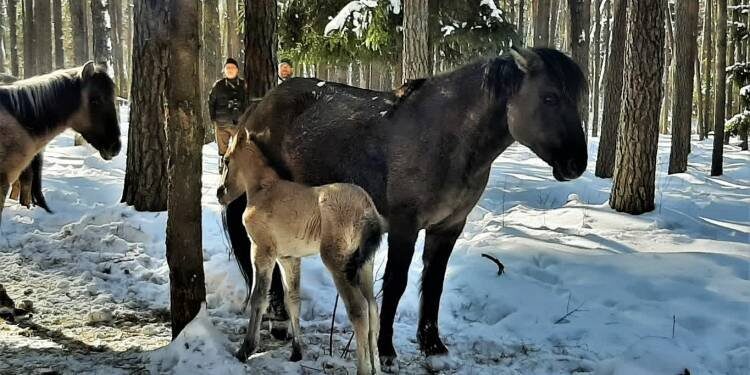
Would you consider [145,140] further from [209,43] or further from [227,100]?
[209,43]

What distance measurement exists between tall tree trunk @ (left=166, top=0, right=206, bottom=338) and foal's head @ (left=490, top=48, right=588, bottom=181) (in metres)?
2.18

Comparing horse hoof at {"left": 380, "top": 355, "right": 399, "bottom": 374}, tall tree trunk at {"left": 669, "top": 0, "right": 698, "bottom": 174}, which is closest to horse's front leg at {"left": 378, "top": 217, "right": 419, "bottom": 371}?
horse hoof at {"left": 380, "top": 355, "right": 399, "bottom": 374}

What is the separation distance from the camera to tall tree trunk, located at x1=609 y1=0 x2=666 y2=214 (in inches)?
341

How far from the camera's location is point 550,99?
406cm

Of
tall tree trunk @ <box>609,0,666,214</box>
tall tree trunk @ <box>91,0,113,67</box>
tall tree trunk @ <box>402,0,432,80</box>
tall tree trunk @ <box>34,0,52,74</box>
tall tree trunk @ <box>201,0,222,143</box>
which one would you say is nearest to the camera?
tall tree trunk @ <box>609,0,666,214</box>

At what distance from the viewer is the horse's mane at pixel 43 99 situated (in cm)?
593

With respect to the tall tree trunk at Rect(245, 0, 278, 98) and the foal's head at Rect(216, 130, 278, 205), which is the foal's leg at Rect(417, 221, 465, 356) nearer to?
the foal's head at Rect(216, 130, 278, 205)

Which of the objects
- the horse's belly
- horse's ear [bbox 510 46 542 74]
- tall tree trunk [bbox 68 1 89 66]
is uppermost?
tall tree trunk [bbox 68 1 89 66]

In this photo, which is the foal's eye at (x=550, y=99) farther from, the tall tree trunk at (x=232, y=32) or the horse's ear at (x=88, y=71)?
the tall tree trunk at (x=232, y=32)

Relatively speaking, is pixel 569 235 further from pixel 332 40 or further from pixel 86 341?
pixel 332 40

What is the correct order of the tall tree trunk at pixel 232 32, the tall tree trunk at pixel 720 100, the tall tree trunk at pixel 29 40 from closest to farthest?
the tall tree trunk at pixel 720 100
the tall tree trunk at pixel 232 32
the tall tree trunk at pixel 29 40

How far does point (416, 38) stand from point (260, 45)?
488 centimetres

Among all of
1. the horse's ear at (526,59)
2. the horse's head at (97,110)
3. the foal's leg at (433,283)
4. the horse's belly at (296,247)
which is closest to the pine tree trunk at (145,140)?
the horse's head at (97,110)

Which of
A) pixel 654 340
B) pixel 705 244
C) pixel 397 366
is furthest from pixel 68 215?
pixel 705 244
